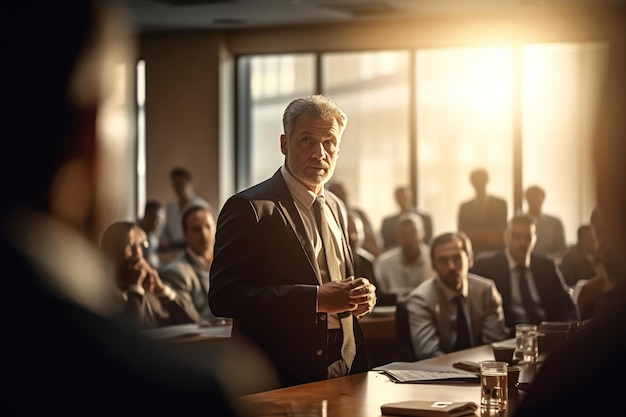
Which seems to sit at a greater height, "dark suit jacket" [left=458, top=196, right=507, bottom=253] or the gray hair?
the gray hair

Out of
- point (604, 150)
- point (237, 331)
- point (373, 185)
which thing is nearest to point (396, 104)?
point (373, 185)

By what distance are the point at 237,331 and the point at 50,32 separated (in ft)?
9.67

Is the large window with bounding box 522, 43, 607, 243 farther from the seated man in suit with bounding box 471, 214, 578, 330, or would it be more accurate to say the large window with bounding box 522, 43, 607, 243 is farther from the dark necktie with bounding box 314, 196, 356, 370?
the dark necktie with bounding box 314, 196, 356, 370

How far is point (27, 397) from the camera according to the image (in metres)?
0.84

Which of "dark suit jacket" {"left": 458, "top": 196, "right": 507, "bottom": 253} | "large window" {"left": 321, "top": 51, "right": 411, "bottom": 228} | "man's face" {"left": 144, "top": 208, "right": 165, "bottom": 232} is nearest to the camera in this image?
"man's face" {"left": 144, "top": 208, "right": 165, "bottom": 232}

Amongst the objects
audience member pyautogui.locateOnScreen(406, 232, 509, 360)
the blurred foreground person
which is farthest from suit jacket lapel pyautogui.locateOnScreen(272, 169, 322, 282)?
the blurred foreground person

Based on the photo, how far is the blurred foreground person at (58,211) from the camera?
0.82 m

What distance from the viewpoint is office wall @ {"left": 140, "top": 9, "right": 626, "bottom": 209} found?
1359 cm

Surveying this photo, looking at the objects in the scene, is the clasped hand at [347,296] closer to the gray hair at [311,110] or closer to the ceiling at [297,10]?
the gray hair at [311,110]

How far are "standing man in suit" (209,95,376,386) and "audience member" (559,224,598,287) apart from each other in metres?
5.51

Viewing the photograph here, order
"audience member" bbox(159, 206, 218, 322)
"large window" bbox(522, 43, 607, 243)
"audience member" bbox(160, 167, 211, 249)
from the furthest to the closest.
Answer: "large window" bbox(522, 43, 607, 243) < "audience member" bbox(160, 167, 211, 249) < "audience member" bbox(159, 206, 218, 322)

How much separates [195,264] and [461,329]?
6.68 ft

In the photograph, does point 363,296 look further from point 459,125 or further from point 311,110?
point 459,125

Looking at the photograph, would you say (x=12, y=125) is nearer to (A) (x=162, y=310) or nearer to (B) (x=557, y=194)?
(A) (x=162, y=310)
